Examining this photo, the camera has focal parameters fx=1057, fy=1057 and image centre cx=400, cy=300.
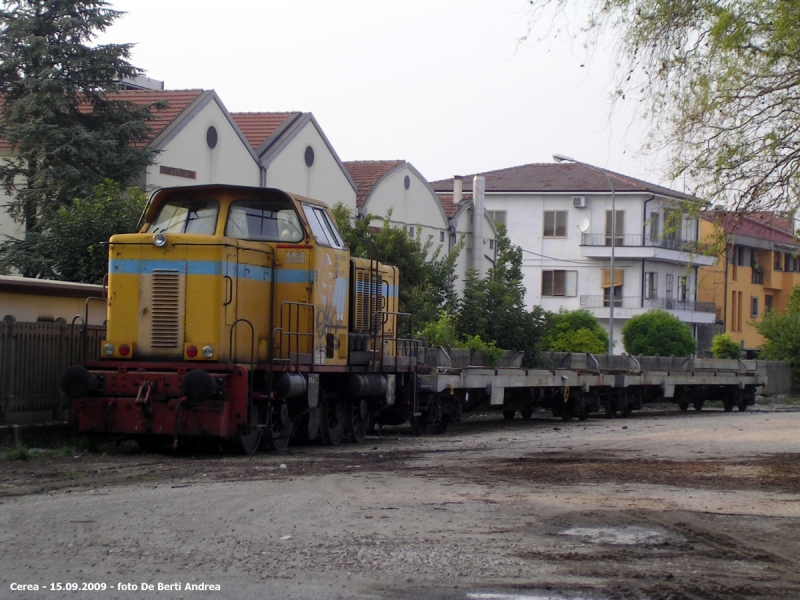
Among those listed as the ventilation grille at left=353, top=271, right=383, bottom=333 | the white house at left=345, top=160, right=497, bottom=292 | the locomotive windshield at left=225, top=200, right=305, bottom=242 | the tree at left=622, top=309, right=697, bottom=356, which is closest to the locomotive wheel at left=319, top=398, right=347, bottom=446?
the ventilation grille at left=353, top=271, right=383, bottom=333

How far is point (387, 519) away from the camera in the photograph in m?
8.59

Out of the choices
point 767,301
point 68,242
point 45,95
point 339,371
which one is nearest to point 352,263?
point 339,371

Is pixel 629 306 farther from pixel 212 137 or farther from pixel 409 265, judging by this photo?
pixel 212 137

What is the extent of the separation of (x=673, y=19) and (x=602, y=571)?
296 inches

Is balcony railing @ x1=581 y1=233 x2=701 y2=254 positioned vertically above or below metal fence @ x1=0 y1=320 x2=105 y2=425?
above

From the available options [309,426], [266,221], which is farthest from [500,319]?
[266,221]

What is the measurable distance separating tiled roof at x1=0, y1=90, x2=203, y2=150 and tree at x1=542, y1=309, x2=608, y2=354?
14633 mm

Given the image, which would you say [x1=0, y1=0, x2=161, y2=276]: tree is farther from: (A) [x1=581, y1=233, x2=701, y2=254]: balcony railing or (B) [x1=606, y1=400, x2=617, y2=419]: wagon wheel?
(A) [x1=581, y1=233, x2=701, y2=254]: balcony railing

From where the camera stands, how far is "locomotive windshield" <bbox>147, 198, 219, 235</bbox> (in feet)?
44.7

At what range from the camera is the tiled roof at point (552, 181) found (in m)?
56.0

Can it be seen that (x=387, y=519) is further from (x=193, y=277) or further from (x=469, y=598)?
(x=193, y=277)

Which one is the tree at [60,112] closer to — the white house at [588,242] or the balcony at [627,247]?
the white house at [588,242]

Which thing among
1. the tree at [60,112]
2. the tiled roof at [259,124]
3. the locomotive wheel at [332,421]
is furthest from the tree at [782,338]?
the locomotive wheel at [332,421]

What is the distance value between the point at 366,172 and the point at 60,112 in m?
17.9
